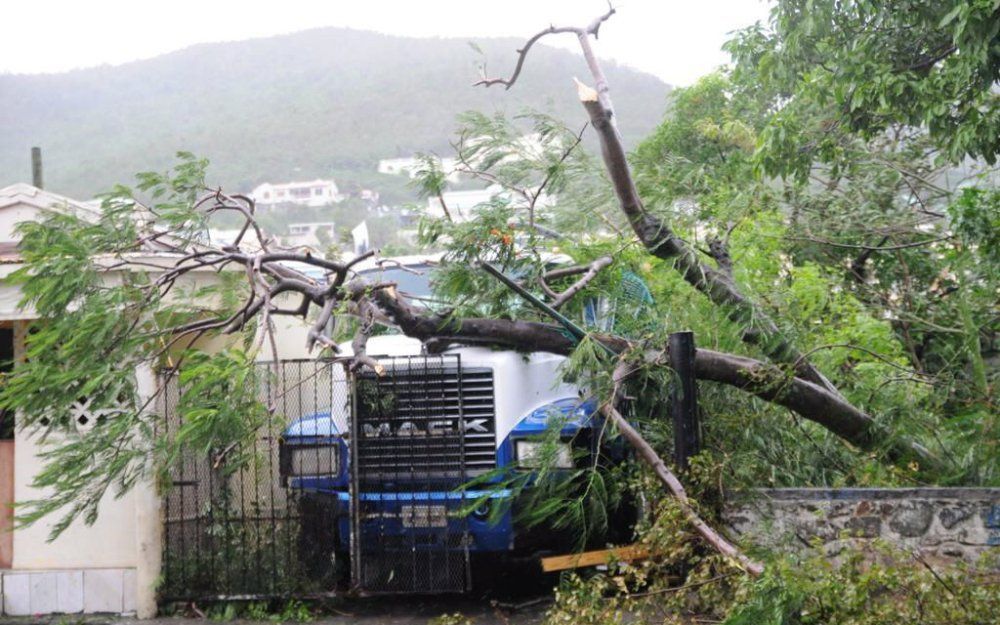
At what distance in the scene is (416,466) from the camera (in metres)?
7.70

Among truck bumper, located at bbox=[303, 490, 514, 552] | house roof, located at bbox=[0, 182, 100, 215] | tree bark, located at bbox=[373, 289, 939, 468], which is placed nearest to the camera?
tree bark, located at bbox=[373, 289, 939, 468]

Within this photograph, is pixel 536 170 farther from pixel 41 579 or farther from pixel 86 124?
pixel 86 124

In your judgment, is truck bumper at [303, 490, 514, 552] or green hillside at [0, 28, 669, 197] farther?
green hillside at [0, 28, 669, 197]

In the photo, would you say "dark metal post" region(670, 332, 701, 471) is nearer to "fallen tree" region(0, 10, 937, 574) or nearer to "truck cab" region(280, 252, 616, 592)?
"fallen tree" region(0, 10, 937, 574)

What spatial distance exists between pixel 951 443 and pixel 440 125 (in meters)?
56.8

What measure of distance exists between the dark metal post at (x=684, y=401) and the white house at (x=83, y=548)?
3719 millimetres

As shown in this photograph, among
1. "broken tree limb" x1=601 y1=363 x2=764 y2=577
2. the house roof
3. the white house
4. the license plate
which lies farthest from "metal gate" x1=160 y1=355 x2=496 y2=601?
the house roof

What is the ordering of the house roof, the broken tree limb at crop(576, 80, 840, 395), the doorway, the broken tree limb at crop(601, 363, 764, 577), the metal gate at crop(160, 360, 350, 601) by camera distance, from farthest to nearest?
the house roof < the doorway < the metal gate at crop(160, 360, 350, 601) < the broken tree limb at crop(576, 80, 840, 395) < the broken tree limb at crop(601, 363, 764, 577)

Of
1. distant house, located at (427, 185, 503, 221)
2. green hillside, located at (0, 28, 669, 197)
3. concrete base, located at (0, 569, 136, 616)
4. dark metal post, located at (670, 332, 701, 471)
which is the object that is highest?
green hillside, located at (0, 28, 669, 197)

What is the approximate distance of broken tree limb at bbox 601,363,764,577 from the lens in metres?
5.91

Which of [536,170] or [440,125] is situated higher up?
[440,125]

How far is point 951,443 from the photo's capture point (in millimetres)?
7656

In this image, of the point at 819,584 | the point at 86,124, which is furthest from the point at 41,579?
the point at 86,124

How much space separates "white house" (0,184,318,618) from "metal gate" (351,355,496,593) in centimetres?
164
